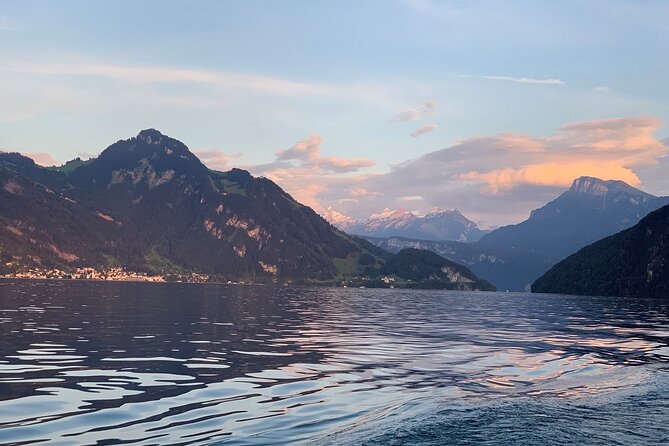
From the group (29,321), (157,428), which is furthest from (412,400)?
(29,321)

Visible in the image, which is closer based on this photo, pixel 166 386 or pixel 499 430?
pixel 499 430

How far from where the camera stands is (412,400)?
28766 millimetres

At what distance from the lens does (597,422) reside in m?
23.8

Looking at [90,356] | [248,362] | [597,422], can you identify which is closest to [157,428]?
[597,422]

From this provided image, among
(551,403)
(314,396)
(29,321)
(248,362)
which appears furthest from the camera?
(29,321)

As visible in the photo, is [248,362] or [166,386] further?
[248,362]

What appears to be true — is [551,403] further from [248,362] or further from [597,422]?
[248,362]

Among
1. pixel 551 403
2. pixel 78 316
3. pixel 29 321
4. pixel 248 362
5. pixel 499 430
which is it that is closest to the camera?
pixel 499 430

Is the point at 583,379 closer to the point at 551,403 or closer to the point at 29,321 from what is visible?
the point at 551,403

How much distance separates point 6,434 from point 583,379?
31.0 m

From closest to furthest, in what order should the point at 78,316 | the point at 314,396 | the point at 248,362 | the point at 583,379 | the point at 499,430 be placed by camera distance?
the point at 499,430
the point at 314,396
the point at 583,379
the point at 248,362
the point at 78,316

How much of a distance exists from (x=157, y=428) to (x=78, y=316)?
6224cm

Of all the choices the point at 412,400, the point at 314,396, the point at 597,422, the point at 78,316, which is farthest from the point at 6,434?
the point at 78,316

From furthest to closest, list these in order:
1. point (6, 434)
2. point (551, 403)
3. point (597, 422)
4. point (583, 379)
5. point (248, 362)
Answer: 1. point (248, 362)
2. point (583, 379)
3. point (551, 403)
4. point (597, 422)
5. point (6, 434)
